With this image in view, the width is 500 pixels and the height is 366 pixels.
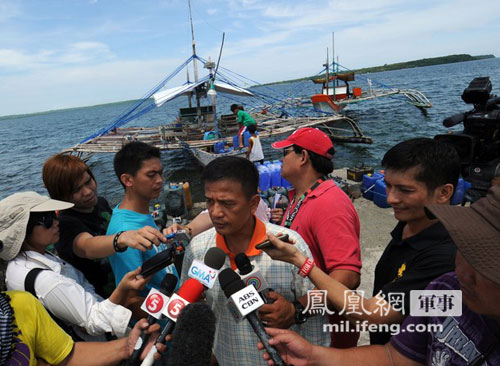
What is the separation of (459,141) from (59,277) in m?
4.53

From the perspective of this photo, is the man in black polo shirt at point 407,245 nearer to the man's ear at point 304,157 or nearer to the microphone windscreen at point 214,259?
the microphone windscreen at point 214,259

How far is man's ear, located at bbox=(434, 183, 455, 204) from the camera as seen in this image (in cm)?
194

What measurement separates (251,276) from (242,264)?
0.27 ft

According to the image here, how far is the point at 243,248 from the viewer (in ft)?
6.47

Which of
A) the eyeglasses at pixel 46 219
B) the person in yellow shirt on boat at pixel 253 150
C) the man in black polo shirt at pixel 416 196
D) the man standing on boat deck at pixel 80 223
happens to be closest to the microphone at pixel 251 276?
the man in black polo shirt at pixel 416 196

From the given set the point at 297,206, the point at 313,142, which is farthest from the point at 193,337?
the point at 313,142

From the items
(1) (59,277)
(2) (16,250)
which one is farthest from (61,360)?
(2) (16,250)

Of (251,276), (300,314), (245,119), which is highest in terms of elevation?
(245,119)

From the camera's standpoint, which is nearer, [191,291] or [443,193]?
[191,291]

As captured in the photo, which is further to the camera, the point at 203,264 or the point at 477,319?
the point at 203,264

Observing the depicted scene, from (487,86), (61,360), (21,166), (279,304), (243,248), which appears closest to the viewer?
(279,304)

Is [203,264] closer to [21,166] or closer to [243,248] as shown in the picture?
[243,248]

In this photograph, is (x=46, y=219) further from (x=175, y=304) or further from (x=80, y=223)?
(x=175, y=304)

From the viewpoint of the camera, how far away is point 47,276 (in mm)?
1846
